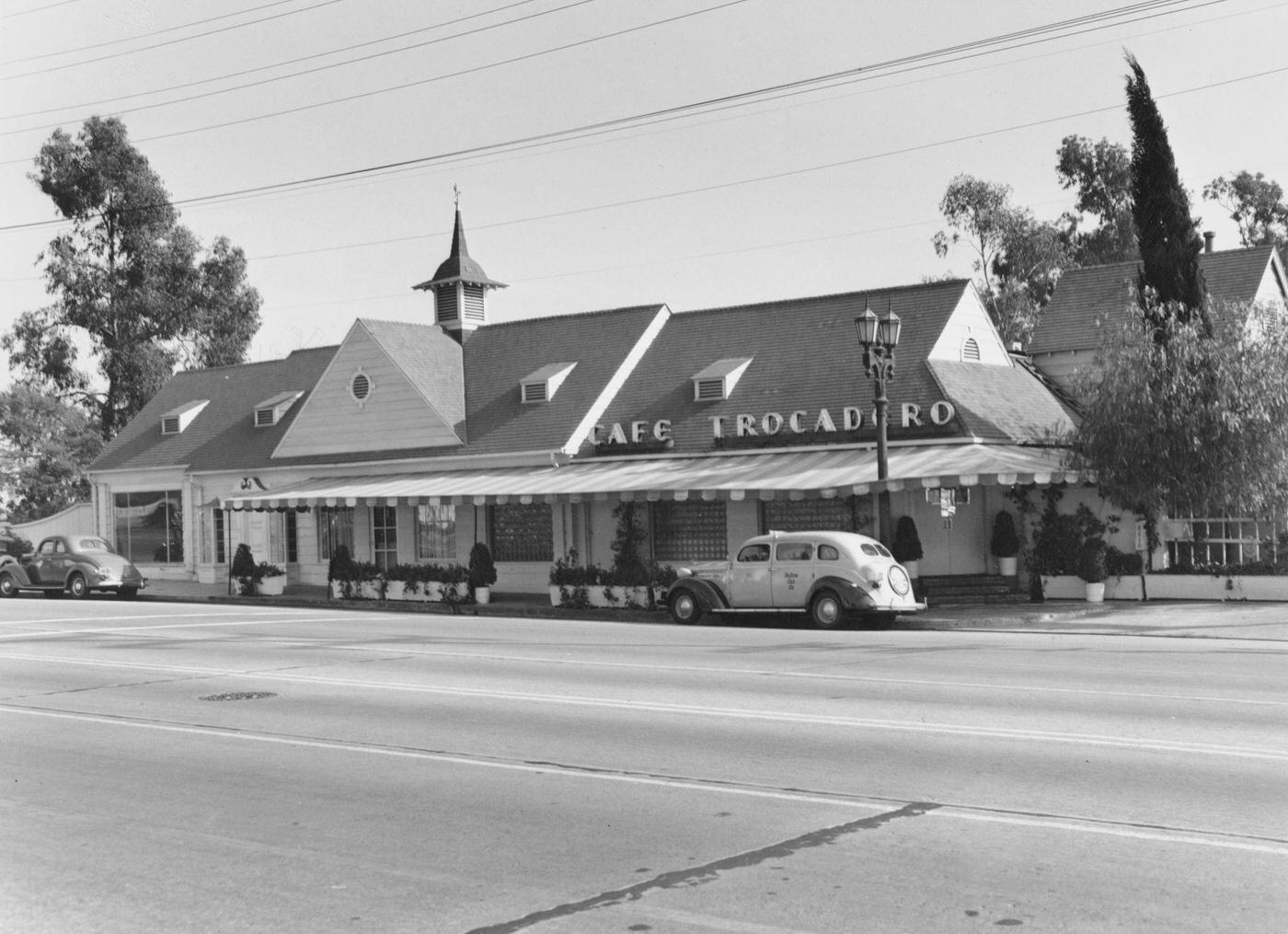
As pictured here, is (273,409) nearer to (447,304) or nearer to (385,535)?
(447,304)

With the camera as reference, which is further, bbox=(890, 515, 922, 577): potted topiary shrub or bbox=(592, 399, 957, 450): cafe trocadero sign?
bbox=(592, 399, 957, 450): cafe trocadero sign

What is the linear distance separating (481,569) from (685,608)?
7.16 meters

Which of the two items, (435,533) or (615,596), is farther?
(435,533)

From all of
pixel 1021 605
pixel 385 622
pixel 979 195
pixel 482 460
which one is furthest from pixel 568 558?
pixel 979 195

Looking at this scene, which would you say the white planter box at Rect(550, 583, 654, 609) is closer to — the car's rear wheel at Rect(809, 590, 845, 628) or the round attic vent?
the car's rear wheel at Rect(809, 590, 845, 628)

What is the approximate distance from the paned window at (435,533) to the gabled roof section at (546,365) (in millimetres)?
1873

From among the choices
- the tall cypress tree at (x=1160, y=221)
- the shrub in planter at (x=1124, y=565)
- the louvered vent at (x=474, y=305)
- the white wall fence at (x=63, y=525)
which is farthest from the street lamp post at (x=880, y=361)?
the white wall fence at (x=63, y=525)

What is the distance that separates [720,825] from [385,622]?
16.8 meters

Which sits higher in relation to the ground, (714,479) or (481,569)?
(714,479)

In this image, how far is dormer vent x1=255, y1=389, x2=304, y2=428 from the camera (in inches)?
1586

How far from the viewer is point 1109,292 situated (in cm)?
3559

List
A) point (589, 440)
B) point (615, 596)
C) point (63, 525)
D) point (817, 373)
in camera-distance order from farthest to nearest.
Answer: point (63, 525) → point (589, 440) → point (817, 373) → point (615, 596)

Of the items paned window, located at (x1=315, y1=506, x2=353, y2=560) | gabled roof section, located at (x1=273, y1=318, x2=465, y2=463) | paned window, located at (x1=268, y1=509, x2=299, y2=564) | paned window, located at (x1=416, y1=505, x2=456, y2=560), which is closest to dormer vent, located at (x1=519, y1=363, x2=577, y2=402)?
gabled roof section, located at (x1=273, y1=318, x2=465, y2=463)

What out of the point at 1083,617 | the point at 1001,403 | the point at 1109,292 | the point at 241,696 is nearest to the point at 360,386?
the point at 1001,403
